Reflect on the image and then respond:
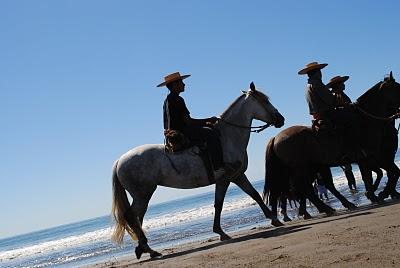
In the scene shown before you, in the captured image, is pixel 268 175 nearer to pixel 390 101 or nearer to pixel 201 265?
pixel 390 101

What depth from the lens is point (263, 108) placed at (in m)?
10.9

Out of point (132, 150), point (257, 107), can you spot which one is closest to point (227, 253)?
point (132, 150)

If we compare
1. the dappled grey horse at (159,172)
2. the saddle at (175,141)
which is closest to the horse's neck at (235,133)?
the dappled grey horse at (159,172)

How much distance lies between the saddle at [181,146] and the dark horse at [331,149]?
235 cm

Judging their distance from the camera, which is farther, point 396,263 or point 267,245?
point 267,245

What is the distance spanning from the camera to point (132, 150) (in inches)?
401

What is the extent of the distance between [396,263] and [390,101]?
7.78 meters

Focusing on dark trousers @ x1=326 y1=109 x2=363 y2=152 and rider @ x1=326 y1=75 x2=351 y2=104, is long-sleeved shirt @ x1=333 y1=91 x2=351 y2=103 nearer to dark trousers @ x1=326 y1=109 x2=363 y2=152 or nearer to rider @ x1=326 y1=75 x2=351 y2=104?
rider @ x1=326 y1=75 x2=351 y2=104

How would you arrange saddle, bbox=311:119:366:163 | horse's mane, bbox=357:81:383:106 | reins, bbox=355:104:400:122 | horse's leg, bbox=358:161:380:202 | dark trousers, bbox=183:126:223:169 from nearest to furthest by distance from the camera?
dark trousers, bbox=183:126:223:169 < saddle, bbox=311:119:366:163 < reins, bbox=355:104:400:122 < horse's mane, bbox=357:81:383:106 < horse's leg, bbox=358:161:380:202

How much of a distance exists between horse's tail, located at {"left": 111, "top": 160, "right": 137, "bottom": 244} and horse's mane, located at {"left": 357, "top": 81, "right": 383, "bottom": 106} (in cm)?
545

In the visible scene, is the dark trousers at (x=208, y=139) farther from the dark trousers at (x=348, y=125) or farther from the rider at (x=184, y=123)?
the dark trousers at (x=348, y=125)

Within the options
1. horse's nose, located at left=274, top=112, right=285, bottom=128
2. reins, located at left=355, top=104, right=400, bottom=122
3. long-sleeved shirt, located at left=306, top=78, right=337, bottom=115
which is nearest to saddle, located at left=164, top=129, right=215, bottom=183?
horse's nose, located at left=274, top=112, right=285, bottom=128

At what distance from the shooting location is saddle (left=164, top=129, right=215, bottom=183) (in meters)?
10.1

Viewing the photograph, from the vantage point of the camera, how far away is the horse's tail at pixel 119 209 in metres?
9.96
